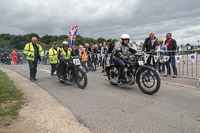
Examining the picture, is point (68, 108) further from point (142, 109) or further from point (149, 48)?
point (149, 48)

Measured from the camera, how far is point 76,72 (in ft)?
20.9

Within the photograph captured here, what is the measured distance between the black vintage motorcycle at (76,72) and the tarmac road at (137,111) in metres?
0.98

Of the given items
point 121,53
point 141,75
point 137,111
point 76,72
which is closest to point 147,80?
point 141,75

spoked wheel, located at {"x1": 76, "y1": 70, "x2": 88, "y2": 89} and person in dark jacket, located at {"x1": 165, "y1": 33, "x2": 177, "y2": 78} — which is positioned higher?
person in dark jacket, located at {"x1": 165, "y1": 33, "x2": 177, "y2": 78}

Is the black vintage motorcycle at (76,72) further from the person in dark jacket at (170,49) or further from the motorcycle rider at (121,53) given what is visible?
the person in dark jacket at (170,49)

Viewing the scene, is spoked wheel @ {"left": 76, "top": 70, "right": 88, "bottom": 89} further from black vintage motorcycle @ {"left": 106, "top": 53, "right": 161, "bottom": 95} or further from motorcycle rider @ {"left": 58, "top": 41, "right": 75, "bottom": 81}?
black vintage motorcycle @ {"left": 106, "top": 53, "right": 161, "bottom": 95}

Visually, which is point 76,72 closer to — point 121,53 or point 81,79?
point 81,79

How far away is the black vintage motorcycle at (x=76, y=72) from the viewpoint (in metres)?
6.11

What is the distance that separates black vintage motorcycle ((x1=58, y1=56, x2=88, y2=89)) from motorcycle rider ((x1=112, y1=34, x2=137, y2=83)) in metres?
1.27

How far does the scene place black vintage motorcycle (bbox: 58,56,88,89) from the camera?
611 centimetres

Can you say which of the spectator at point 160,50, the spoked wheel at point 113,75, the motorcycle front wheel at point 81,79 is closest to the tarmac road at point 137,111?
the motorcycle front wheel at point 81,79

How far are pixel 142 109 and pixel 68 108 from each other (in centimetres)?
177

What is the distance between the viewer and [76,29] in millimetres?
10383

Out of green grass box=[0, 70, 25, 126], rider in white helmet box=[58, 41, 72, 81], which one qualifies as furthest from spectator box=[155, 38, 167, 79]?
green grass box=[0, 70, 25, 126]
